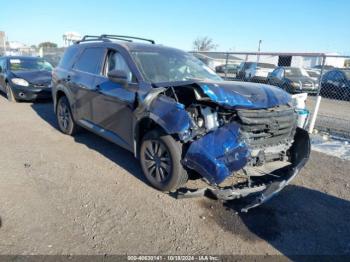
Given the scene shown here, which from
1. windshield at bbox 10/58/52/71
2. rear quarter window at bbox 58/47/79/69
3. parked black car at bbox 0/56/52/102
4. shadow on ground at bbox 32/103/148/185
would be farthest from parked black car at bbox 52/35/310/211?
windshield at bbox 10/58/52/71

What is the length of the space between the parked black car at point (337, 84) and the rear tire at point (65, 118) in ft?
42.6

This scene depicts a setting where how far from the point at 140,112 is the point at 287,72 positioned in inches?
542

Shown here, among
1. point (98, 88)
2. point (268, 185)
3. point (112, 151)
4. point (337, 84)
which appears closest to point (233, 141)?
point (268, 185)

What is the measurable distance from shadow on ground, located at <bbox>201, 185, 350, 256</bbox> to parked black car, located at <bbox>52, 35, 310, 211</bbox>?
0.87ft

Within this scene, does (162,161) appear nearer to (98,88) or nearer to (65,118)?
(98,88)

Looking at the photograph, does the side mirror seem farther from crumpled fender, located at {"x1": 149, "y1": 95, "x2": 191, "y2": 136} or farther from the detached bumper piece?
the detached bumper piece

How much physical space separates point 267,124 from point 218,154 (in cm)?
82

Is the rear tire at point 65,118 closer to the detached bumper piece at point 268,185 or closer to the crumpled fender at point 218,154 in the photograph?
the detached bumper piece at point 268,185

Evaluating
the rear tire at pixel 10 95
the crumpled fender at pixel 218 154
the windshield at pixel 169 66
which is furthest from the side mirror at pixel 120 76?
the rear tire at pixel 10 95

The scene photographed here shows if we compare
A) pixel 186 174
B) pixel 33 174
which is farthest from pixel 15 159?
pixel 186 174

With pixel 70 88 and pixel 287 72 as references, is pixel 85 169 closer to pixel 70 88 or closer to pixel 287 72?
pixel 70 88

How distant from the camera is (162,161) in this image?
13.1 feet

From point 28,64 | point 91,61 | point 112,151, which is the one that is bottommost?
point 112,151

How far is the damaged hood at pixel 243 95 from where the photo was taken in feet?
12.0
